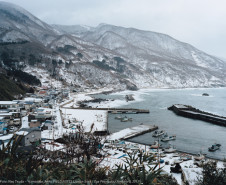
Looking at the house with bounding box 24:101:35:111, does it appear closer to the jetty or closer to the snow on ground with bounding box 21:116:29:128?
the snow on ground with bounding box 21:116:29:128

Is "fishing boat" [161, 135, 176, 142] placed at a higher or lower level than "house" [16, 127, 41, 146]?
lower

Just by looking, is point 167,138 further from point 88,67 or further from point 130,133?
point 88,67

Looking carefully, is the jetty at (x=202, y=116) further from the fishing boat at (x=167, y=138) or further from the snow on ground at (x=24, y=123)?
the snow on ground at (x=24, y=123)

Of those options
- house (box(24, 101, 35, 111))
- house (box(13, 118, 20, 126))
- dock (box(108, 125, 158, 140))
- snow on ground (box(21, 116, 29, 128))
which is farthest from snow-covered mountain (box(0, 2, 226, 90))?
dock (box(108, 125, 158, 140))

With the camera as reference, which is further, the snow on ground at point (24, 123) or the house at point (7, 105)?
the house at point (7, 105)

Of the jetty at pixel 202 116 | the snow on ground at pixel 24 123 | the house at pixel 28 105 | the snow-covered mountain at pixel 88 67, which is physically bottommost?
the jetty at pixel 202 116

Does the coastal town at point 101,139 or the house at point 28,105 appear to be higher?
the house at point 28,105

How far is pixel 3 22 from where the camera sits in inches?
7190

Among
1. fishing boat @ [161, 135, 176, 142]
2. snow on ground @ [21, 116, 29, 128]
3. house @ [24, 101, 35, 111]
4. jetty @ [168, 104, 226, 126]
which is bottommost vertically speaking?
fishing boat @ [161, 135, 176, 142]

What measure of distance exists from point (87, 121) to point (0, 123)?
16243 millimetres

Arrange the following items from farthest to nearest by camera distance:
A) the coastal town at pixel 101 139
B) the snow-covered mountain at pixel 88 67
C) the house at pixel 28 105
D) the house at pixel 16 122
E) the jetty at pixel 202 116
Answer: the snow-covered mountain at pixel 88 67 < the house at pixel 28 105 < the jetty at pixel 202 116 < the house at pixel 16 122 < the coastal town at pixel 101 139

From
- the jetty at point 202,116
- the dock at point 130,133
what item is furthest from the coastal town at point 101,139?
Answer: the jetty at point 202,116

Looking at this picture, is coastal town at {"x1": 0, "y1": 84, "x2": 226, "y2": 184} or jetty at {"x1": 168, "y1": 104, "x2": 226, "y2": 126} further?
jetty at {"x1": 168, "y1": 104, "x2": 226, "y2": 126}

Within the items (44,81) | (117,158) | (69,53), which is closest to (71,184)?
(117,158)
